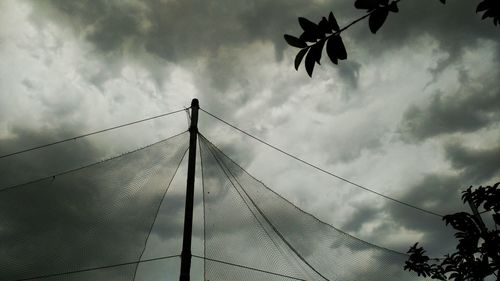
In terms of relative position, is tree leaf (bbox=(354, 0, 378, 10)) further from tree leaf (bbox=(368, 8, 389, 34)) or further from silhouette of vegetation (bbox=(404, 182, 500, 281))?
silhouette of vegetation (bbox=(404, 182, 500, 281))

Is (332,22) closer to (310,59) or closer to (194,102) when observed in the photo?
(310,59)

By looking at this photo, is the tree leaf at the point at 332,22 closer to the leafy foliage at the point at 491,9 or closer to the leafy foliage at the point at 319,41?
the leafy foliage at the point at 319,41

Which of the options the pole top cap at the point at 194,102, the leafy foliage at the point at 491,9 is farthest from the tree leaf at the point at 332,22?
the pole top cap at the point at 194,102

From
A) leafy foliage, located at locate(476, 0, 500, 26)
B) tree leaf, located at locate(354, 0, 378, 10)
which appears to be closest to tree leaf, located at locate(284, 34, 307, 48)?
tree leaf, located at locate(354, 0, 378, 10)

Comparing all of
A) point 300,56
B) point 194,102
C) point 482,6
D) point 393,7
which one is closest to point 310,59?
point 300,56

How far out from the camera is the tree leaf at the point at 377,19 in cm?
92

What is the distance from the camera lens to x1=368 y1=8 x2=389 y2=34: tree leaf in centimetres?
92

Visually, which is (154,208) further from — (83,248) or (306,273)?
(306,273)

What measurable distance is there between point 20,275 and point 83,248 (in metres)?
0.94

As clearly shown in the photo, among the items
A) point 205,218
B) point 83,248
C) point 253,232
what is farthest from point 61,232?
point 253,232

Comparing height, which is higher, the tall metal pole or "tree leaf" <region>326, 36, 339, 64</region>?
the tall metal pole

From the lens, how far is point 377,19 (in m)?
0.93

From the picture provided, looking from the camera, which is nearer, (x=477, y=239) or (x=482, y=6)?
(x=482, y=6)

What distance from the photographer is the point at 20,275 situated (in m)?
4.94
